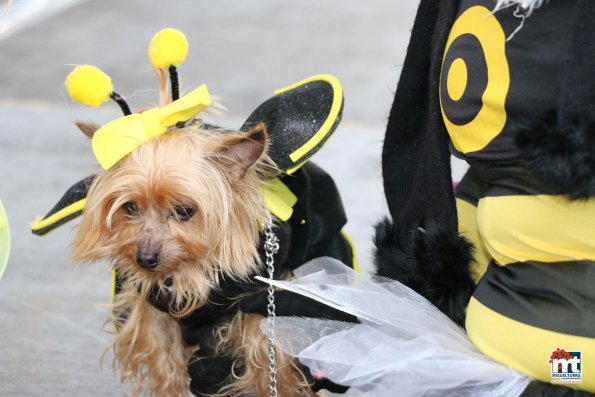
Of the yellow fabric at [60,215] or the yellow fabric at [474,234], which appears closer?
the yellow fabric at [474,234]

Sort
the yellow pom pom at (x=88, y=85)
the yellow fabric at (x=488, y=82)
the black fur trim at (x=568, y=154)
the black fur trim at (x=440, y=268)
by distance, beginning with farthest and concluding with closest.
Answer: the yellow pom pom at (x=88, y=85), the black fur trim at (x=440, y=268), the yellow fabric at (x=488, y=82), the black fur trim at (x=568, y=154)

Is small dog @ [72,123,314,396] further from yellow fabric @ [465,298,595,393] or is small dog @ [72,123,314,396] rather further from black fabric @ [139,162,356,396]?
yellow fabric @ [465,298,595,393]

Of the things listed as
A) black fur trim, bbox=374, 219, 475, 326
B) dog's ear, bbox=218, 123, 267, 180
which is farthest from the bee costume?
black fur trim, bbox=374, 219, 475, 326

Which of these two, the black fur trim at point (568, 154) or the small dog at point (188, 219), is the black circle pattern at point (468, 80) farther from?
the small dog at point (188, 219)

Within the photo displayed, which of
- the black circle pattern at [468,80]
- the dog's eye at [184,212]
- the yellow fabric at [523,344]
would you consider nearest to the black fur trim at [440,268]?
the yellow fabric at [523,344]

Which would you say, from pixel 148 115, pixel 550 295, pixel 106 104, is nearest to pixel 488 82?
pixel 550 295

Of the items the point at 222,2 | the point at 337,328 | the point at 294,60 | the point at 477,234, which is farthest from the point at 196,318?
the point at 222,2

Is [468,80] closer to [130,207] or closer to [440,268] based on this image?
[440,268]
